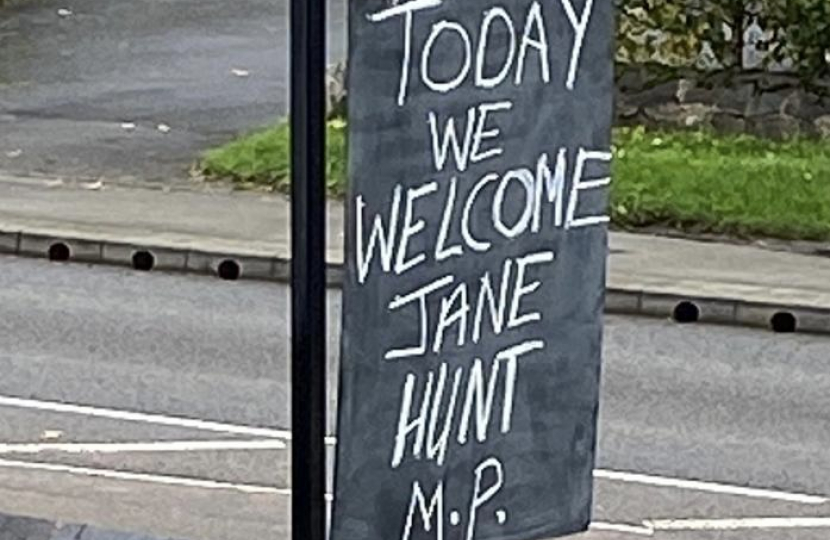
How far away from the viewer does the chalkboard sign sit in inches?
134

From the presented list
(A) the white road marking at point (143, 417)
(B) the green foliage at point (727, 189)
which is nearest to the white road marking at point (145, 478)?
(A) the white road marking at point (143, 417)

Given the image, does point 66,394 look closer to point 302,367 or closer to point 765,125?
point 302,367

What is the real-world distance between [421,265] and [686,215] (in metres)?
10.0

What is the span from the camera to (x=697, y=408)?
914cm

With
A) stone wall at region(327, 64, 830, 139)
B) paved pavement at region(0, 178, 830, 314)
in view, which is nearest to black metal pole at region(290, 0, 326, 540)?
paved pavement at region(0, 178, 830, 314)

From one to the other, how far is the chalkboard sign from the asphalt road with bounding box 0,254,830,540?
347 centimetres

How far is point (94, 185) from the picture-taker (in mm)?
15203

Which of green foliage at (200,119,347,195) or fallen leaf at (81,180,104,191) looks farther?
fallen leaf at (81,180,104,191)

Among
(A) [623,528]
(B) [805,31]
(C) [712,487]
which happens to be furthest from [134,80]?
(A) [623,528]

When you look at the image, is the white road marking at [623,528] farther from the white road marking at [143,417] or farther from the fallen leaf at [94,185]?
the fallen leaf at [94,185]

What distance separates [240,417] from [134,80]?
12140 mm

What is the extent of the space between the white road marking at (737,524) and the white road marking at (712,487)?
304 mm

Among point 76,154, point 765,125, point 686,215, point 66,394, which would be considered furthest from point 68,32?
point 66,394

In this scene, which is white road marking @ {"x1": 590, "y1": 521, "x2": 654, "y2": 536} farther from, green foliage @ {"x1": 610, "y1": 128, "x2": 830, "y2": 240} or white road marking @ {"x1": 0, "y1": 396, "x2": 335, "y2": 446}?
green foliage @ {"x1": 610, "y1": 128, "x2": 830, "y2": 240}
